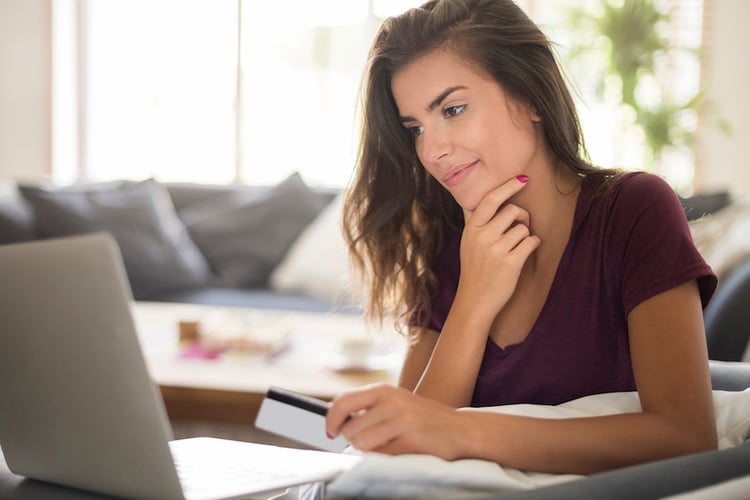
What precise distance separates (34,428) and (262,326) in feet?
5.29

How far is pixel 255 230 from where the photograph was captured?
150 inches

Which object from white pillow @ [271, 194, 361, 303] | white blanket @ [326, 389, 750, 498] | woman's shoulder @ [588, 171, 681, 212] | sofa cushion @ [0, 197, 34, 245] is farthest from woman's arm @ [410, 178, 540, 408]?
sofa cushion @ [0, 197, 34, 245]

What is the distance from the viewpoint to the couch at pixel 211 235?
3562mm

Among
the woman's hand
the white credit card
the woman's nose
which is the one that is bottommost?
the white credit card

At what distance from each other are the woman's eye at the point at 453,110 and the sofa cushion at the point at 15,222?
8.48 ft

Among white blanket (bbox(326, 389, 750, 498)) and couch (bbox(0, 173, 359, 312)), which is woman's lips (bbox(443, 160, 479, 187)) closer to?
white blanket (bbox(326, 389, 750, 498))

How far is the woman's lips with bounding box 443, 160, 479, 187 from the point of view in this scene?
139cm

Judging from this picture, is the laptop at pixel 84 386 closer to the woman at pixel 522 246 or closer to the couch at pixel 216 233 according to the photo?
the woman at pixel 522 246

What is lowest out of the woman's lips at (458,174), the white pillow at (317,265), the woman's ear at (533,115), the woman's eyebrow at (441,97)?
the white pillow at (317,265)

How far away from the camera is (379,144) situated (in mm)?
1563

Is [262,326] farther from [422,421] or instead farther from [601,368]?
[422,421]

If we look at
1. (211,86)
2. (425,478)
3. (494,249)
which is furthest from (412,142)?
(211,86)

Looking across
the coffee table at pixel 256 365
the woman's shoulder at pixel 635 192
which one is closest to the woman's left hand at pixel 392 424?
the woman's shoulder at pixel 635 192

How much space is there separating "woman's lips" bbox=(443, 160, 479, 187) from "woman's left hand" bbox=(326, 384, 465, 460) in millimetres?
552
